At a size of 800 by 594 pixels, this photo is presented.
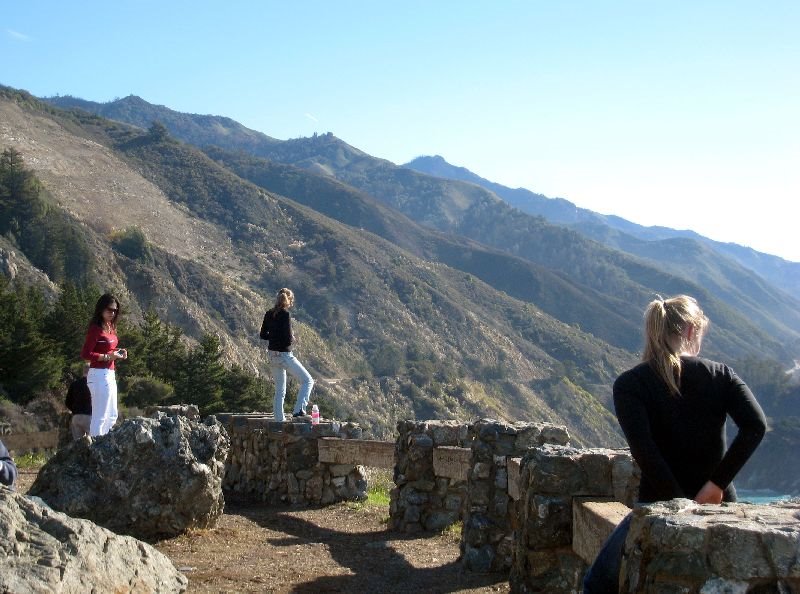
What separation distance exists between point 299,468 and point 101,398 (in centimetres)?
316

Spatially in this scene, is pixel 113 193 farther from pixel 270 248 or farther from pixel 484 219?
pixel 484 219

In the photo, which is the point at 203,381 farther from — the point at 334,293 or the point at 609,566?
the point at 334,293

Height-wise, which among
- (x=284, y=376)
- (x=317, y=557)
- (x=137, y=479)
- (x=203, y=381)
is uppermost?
(x=284, y=376)

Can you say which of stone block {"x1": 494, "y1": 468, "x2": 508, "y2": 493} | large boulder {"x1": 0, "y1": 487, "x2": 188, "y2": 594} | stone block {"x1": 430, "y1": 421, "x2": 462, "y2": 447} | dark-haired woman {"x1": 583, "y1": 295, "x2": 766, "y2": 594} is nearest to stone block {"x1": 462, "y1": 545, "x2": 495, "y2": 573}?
stone block {"x1": 494, "y1": 468, "x2": 508, "y2": 493}

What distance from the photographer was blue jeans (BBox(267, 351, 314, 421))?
10938mm

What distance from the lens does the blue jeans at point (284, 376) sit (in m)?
10.9

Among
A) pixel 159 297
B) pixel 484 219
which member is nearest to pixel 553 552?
pixel 159 297

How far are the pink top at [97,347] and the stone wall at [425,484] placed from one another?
2979mm

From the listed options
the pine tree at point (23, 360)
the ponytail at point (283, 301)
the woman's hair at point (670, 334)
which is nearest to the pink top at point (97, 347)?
the ponytail at point (283, 301)

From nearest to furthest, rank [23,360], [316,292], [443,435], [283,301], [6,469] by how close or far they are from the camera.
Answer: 1. [6,469]
2. [443,435]
3. [283,301]
4. [23,360]
5. [316,292]

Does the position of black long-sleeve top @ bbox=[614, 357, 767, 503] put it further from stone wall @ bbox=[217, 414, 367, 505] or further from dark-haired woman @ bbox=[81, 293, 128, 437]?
stone wall @ bbox=[217, 414, 367, 505]

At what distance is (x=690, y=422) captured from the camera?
3.89 m

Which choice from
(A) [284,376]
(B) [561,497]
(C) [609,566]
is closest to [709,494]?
(C) [609,566]

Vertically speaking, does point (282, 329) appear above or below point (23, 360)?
above
